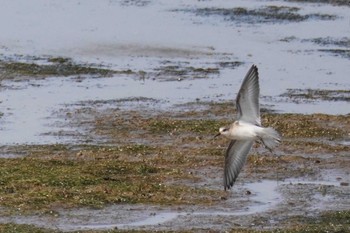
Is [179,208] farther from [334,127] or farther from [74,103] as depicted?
[74,103]

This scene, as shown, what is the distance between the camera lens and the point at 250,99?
15.4m

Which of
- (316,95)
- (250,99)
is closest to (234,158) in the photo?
(250,99)

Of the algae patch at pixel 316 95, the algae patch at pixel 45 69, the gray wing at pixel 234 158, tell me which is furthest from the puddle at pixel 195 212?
the algae patch at pixel 45 69

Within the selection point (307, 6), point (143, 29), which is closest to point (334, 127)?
point (143, 29)

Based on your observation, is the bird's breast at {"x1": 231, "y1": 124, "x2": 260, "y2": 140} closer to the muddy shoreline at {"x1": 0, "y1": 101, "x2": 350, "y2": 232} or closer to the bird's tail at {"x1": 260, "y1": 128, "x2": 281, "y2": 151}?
the bird's tail at {"x1": 260, "y1": 128, "x2": 281, "y2": 151}

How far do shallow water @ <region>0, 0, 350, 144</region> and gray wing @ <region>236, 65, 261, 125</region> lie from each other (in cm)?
744

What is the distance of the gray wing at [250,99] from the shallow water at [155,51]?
744cm

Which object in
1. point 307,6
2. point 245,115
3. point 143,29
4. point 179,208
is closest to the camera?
point 245,115

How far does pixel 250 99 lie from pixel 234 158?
0.82 metres

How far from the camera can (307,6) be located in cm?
4272

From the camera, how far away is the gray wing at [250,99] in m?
15.4

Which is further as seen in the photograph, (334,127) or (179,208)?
(334,127)

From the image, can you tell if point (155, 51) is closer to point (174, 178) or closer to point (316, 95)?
point (316, 95)

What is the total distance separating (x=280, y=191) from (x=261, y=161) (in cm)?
176
